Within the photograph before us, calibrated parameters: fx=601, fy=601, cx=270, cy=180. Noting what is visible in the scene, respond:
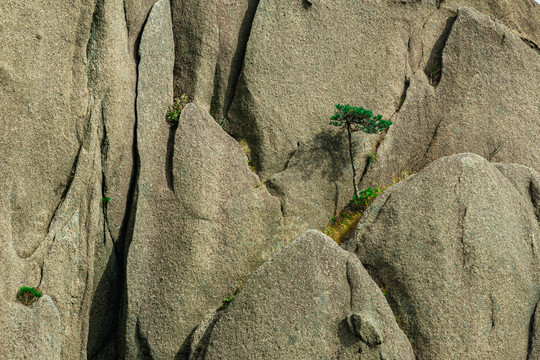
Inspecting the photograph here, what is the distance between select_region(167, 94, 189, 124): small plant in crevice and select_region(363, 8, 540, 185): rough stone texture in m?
6.45

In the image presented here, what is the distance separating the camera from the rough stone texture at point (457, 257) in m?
15.0

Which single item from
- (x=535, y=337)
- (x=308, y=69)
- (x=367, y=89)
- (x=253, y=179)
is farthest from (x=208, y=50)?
(x=535, y=337)

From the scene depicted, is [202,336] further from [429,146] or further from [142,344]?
[429,146]

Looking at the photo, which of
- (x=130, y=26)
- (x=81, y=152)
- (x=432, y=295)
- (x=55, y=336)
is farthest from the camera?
(x=130, y=26)

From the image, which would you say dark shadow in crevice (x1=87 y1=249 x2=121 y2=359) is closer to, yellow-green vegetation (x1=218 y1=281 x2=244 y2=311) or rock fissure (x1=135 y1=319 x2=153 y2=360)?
rock fissure (x1=135 y1=319 x2=153 y2=360)

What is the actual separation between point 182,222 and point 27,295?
4.32m

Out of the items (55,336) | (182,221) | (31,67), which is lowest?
(55,336)

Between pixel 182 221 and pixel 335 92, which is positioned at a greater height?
pixel 335 92


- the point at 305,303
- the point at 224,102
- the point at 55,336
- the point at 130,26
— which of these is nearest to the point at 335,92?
the point at 224,102

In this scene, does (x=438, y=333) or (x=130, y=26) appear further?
(x=130, y=26)

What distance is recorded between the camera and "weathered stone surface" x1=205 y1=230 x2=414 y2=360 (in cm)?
1406

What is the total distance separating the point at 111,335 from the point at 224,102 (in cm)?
792

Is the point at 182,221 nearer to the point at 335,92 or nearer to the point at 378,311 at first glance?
the point at 378,311

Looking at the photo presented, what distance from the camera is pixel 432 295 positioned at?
49.8 feet
